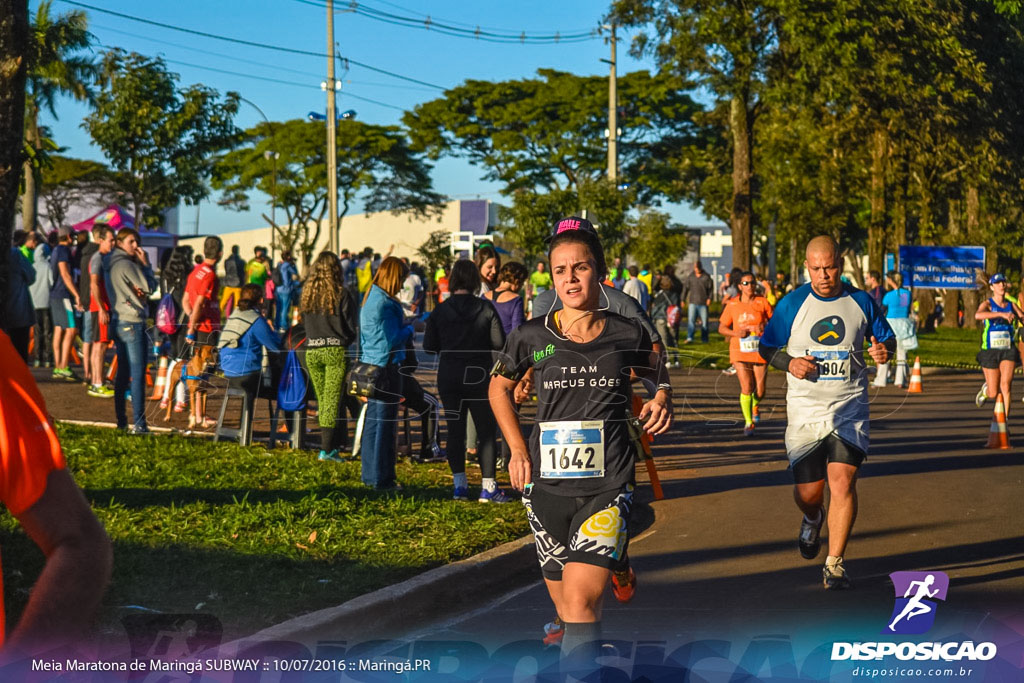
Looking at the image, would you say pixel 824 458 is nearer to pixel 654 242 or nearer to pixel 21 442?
pixel 21 442

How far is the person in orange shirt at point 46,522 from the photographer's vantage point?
6.42 feet

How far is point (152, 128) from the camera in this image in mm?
34062

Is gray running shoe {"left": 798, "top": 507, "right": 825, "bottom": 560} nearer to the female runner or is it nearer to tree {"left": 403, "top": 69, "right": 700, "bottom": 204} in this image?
the female runner

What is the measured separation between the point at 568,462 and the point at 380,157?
2283 inches

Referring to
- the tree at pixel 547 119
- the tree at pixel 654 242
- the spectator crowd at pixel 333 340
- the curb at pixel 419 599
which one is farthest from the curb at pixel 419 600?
the tree at pixel 547 119

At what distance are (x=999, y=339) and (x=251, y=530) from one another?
10658 millimetres

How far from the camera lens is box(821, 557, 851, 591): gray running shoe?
6996 mm

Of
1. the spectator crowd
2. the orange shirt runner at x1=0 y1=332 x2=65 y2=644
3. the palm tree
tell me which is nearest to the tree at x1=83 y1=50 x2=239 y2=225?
the palm tree

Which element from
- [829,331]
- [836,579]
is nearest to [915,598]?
[836,579]

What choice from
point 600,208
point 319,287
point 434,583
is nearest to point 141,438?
point 319,287

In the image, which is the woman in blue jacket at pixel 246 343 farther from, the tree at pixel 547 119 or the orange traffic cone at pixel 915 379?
the tree at pixel 547 119

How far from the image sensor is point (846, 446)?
22.9ft

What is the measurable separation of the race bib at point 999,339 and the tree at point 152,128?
24.3 m

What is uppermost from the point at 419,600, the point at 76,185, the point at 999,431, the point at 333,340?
the point at 76,185
